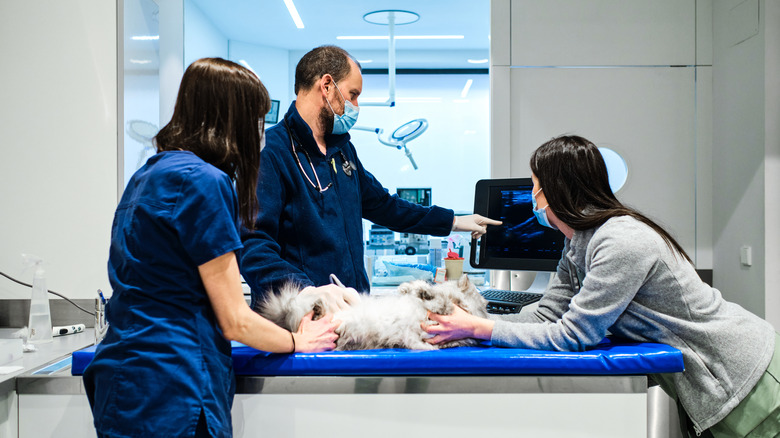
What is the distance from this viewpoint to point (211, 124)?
1.04 metres

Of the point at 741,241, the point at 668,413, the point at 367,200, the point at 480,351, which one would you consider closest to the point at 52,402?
the point at 480,351

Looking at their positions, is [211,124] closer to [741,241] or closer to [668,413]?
[668,413]

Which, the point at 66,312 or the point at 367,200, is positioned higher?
the point at 367,200

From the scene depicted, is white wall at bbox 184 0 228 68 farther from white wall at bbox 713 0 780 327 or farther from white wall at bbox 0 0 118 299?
white wall at bbox 713 0 780 327

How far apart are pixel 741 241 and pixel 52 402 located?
9.40ft

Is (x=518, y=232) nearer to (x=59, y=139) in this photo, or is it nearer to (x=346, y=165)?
(x=346, y=165)

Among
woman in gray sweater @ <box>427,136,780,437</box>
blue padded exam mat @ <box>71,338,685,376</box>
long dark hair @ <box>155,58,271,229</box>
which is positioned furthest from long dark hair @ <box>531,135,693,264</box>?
long dark hair @ <box>155,58,271,229</box>

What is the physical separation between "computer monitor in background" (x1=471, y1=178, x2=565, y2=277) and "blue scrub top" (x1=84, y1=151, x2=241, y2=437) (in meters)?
1.47

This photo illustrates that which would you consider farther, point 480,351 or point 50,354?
point 50,354

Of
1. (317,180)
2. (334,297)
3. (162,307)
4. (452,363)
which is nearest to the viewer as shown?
(162,307)

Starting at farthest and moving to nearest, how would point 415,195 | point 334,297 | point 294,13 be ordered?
1. point 415,195
2. point 294,13
3. point 334,297

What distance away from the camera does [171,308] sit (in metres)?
0.95

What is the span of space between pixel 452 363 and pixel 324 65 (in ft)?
3.56

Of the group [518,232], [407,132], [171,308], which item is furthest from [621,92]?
[171,308]
